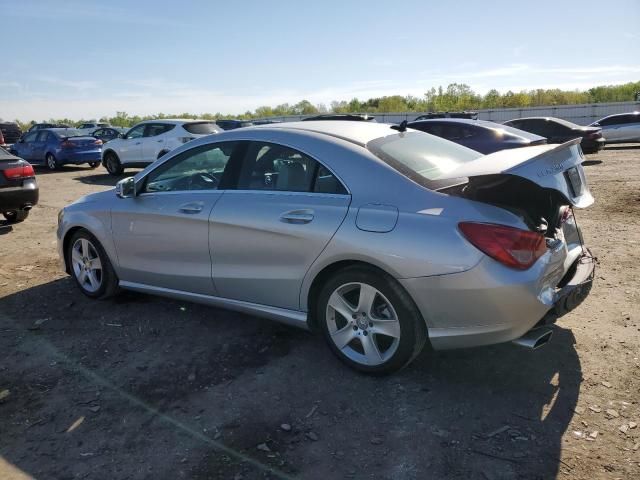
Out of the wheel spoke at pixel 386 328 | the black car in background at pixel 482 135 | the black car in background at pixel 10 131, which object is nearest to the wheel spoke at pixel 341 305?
the wheel spoke at pixel 386 328

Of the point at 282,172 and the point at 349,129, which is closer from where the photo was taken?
the point at 282,172

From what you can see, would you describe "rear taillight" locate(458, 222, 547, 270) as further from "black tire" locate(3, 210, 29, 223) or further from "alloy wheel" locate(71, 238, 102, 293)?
"black tire" locate(3, 210, 29, 223)

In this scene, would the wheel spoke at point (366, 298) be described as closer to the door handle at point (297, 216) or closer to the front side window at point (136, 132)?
the door handle at point (297, 216)

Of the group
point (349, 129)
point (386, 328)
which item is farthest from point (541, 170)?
point (349, 129)

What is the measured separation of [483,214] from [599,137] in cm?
1654

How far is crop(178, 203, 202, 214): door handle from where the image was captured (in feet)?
13.8

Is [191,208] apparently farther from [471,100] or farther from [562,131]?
[471,100]

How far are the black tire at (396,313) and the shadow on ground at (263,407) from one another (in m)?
0.16

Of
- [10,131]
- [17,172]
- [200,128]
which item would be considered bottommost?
[17,172]

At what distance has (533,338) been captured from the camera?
318cm

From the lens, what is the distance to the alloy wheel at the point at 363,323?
3.41 metres

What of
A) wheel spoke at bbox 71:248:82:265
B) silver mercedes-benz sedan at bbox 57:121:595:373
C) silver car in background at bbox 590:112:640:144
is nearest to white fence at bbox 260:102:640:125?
silver car in background at bbox 590:112:640:144

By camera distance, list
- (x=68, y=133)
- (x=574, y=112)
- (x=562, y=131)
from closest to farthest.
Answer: (x=562, y=131) → (x=68, y=133) → (x=574, y=112)

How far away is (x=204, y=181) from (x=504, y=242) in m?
2.44
